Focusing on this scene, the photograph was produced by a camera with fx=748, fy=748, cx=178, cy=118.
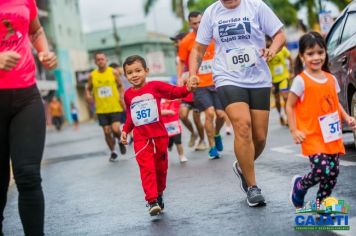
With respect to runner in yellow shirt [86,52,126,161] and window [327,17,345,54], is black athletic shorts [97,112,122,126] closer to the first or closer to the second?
runner in yellow shirt [86,52,126,161]

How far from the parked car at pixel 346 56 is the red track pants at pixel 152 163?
2495mm

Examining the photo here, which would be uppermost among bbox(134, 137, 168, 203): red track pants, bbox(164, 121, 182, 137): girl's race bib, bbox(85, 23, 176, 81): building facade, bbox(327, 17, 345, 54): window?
bbox(327, 17, 345, 54): window

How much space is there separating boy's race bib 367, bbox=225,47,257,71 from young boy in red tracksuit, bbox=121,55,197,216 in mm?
437

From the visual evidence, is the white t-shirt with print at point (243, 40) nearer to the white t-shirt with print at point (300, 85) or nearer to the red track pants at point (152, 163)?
the red track pants at point (152, 163)

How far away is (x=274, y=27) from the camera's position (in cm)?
630

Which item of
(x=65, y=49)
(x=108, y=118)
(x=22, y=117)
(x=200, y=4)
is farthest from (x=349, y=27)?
(x=200, y=4)

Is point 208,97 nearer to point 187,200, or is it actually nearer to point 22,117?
point 187,200

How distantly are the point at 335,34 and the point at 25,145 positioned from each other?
19.6 feet

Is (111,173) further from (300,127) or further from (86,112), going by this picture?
(86,112)

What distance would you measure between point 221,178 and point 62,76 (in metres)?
50.1

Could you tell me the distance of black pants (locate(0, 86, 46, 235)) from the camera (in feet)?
14.5

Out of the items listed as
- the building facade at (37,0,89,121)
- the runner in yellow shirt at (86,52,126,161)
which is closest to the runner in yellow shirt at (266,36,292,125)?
the runner in yellow shirt at (86,52,126,161)

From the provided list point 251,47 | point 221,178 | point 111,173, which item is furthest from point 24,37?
point 111,173

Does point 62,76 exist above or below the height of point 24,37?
below
